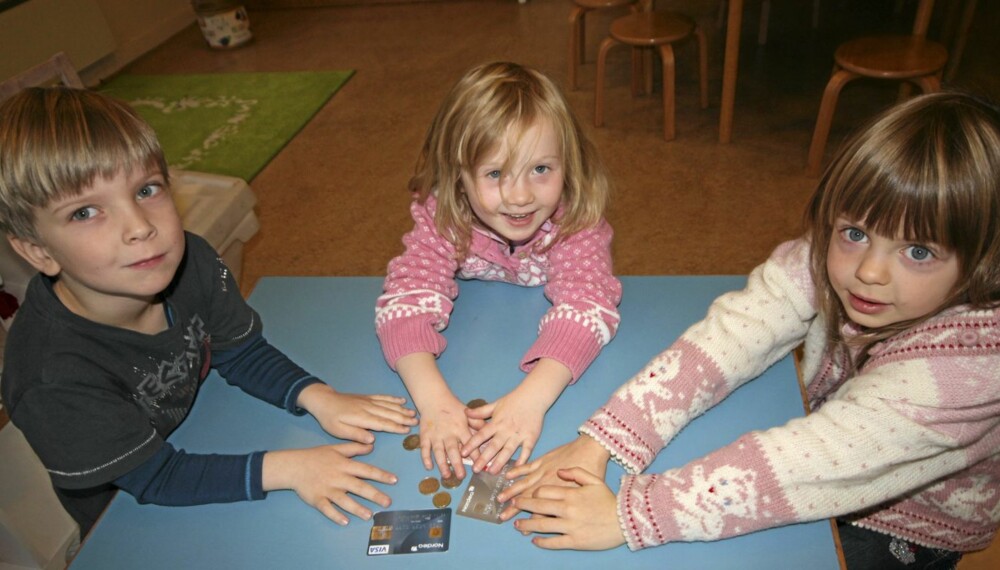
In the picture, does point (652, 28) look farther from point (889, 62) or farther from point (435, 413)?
point (435, 413)

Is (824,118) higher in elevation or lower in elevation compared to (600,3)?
lower

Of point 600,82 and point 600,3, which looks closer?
point 600,82

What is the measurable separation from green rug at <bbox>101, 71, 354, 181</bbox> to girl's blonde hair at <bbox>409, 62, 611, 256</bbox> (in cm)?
210

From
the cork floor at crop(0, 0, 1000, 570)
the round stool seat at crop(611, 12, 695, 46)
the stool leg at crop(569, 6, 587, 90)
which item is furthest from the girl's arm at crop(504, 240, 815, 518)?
the stool leg at crop(569, 6, 587, 90)

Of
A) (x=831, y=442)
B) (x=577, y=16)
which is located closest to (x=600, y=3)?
(x=577, y=16)

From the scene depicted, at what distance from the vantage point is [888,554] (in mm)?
1047

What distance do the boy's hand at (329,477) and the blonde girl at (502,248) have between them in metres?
0.09

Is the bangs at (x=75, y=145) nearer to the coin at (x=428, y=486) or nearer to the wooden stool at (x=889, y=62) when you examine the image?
the coin at (x=428, y=486)

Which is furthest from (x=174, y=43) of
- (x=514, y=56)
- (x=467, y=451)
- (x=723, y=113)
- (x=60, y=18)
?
(x=467, y=451)

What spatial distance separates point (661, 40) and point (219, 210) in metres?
1.78

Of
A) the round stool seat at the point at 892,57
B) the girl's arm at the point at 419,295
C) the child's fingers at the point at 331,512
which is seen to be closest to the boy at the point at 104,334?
the child's fingers at the point at 331,512

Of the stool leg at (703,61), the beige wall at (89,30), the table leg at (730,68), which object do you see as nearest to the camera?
the table leg at (730,68)

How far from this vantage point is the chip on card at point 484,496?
0.88m

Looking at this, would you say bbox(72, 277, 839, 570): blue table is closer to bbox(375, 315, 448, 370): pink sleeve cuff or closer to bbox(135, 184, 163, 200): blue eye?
bbox(375, 315, 448, 370): pink sleeve cuff
